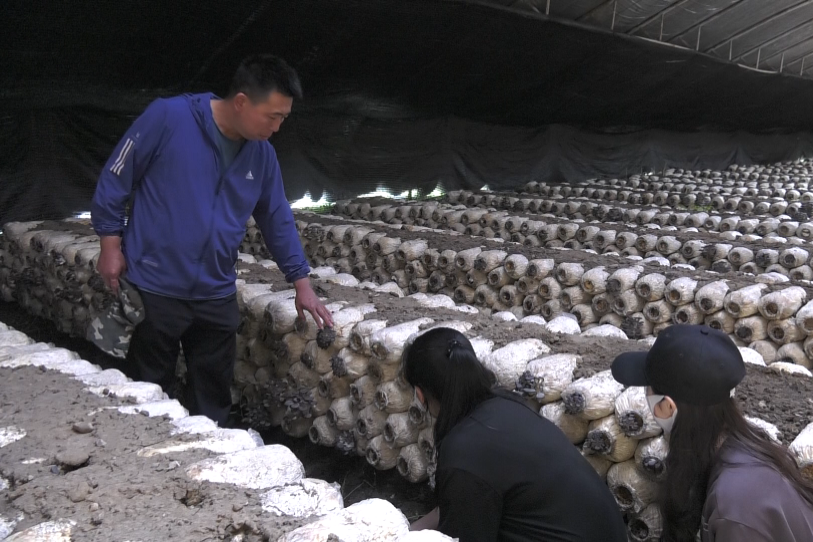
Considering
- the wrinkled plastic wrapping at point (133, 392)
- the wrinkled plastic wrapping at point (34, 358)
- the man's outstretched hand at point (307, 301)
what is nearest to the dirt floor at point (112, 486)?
the wrinkled plastic wrapping at point (133, 392)

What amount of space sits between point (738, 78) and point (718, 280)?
11451 millimetres

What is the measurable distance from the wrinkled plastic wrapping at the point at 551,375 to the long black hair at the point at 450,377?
2.38 feet

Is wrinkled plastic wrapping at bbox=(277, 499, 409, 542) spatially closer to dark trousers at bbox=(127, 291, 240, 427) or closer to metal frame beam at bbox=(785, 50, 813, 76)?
dark trousers at bbox=(127, 291, 240, 427)

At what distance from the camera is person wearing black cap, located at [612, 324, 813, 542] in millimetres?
1314

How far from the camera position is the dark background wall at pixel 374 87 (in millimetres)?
5906

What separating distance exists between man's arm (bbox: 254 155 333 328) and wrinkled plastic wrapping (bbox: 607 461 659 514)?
1.41m

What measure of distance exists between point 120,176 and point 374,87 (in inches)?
261

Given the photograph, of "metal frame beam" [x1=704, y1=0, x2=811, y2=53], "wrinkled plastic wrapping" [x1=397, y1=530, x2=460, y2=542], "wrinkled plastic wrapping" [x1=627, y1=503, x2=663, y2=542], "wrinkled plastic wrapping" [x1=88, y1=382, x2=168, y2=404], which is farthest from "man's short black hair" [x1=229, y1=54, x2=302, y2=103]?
"metal frame beam" [x1=704, y1=0, x2=811, y2=53]

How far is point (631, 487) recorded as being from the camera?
2.22 meters

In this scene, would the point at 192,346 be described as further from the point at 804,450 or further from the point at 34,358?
the point at 804,450

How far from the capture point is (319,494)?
1.43 meters

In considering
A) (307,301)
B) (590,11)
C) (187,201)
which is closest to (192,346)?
(307,301)

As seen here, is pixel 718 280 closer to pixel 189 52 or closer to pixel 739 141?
pixel 189 52

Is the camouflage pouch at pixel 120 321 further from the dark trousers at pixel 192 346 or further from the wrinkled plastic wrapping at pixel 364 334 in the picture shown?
the wrinkled plastic wrapping at pixel 364 334
